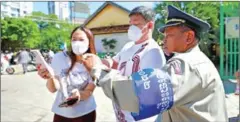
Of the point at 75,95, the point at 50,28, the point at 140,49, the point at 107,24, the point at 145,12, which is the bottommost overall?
the point at 75,95

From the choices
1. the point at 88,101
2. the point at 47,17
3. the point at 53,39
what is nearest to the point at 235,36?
the point at 88,101

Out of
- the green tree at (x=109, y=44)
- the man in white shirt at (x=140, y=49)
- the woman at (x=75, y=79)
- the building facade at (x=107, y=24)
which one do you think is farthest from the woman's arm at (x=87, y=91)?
the green tree at (x=109, y=44)

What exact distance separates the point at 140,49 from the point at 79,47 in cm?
60

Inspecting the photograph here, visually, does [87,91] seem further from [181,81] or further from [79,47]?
[181,81]

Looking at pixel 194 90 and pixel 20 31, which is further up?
pixel 20 31

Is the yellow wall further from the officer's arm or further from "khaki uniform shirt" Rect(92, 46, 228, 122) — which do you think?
"khaki uniform shirt" Rect(92, 46, 228, 122)

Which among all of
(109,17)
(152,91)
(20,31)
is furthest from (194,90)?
(20,31)

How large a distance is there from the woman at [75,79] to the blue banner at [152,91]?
1.39 meters

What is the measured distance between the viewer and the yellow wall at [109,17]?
2496 centimetres

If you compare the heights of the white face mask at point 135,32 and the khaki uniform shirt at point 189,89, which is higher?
the white face mask at point 135,32

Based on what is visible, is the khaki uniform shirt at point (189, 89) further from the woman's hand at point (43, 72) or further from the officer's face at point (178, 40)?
the woman's hand at point (43, 72)

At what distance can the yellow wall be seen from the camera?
2496cm

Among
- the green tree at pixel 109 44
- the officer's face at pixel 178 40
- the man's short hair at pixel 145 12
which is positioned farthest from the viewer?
the green tree at pixel 109 44

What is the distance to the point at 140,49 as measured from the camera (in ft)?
6.81
